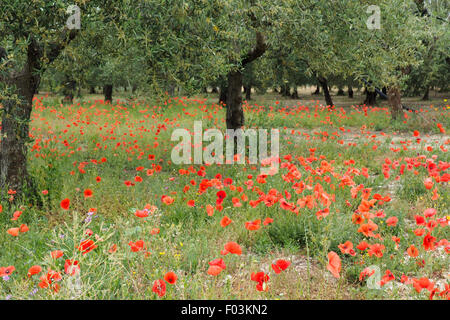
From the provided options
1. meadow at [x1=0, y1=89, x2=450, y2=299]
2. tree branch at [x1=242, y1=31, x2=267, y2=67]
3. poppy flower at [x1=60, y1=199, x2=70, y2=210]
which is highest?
tree branch at [x1=242, y1=31, x2=267, y2=67]

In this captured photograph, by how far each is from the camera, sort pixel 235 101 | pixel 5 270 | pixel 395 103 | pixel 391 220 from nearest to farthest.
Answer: pixel 5 270 < pixel 391 220 < pixel 235 101 < pixel 395 103

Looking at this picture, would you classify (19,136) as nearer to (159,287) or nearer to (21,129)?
(21,129)

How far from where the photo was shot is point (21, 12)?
13.8 ft

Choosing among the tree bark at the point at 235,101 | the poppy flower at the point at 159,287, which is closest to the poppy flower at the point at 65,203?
the poppy flower at the point at 159,287

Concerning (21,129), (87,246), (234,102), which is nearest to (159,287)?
(87,246)

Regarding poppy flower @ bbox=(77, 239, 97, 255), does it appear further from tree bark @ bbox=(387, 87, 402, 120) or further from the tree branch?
tree bark @ bbox=(387, 87, 402, 120)

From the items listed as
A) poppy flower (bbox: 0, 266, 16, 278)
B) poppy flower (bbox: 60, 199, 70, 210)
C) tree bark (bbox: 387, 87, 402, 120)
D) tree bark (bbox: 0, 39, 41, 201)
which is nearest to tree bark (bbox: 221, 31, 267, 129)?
tree bark (bbox: 0, 39, 41, 201)

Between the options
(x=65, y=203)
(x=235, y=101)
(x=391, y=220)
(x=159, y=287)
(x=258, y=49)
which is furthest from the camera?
(x=235, y=101)

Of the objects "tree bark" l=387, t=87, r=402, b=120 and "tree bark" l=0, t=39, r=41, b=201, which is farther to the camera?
"tree bark" l=387, t=87, r=402, b=120

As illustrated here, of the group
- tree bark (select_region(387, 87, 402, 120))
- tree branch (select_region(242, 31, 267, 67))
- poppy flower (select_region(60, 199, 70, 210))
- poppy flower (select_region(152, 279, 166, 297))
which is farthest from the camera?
tree bark (select_region(387, 87, 402, 120))

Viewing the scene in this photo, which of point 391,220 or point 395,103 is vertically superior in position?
point 395,103

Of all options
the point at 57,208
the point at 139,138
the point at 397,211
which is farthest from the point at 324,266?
the point at 139,138

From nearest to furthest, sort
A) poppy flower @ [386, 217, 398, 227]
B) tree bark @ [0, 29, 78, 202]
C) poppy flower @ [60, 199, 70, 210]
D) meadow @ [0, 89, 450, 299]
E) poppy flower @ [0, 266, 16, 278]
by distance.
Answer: poppy flower @ [0, 266, 16, 278] < meadow @ [0, 89, 450, 299] < poppy flower @ [386, 217, 398, 227] < poppy flower @ [60, 199, 70, 210] < tree bark @ [0, 29, 78, 202]
